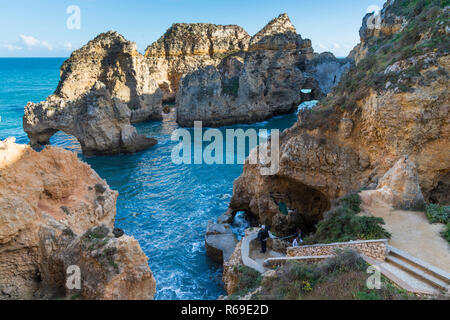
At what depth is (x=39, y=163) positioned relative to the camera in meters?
9.77

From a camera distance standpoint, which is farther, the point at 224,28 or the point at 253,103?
the point at 224,28

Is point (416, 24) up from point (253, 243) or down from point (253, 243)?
up

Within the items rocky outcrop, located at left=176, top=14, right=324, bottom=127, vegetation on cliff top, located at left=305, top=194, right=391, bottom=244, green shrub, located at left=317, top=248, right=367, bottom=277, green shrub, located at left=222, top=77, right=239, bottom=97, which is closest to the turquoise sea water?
vegetation on cliff top, located at left=305, top=194, right=391, bottom=244

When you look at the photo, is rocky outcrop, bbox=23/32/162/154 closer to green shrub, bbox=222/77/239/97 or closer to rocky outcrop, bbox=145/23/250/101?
green shrub, bbox=222/77/239/97

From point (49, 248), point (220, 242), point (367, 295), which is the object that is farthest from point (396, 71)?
point (49, 248)

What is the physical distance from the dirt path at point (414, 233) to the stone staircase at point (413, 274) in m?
0.43

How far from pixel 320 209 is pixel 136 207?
44.2 feet

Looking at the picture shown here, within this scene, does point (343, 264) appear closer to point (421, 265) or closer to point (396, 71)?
point (421, 265)

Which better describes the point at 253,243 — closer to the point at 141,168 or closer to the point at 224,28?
the point at 141,168

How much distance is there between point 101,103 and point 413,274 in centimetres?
3187

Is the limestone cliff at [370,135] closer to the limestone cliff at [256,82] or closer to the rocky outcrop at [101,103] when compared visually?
the rocky outcrop at [101,103]

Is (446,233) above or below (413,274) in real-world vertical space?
above

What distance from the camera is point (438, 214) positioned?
441 inches
